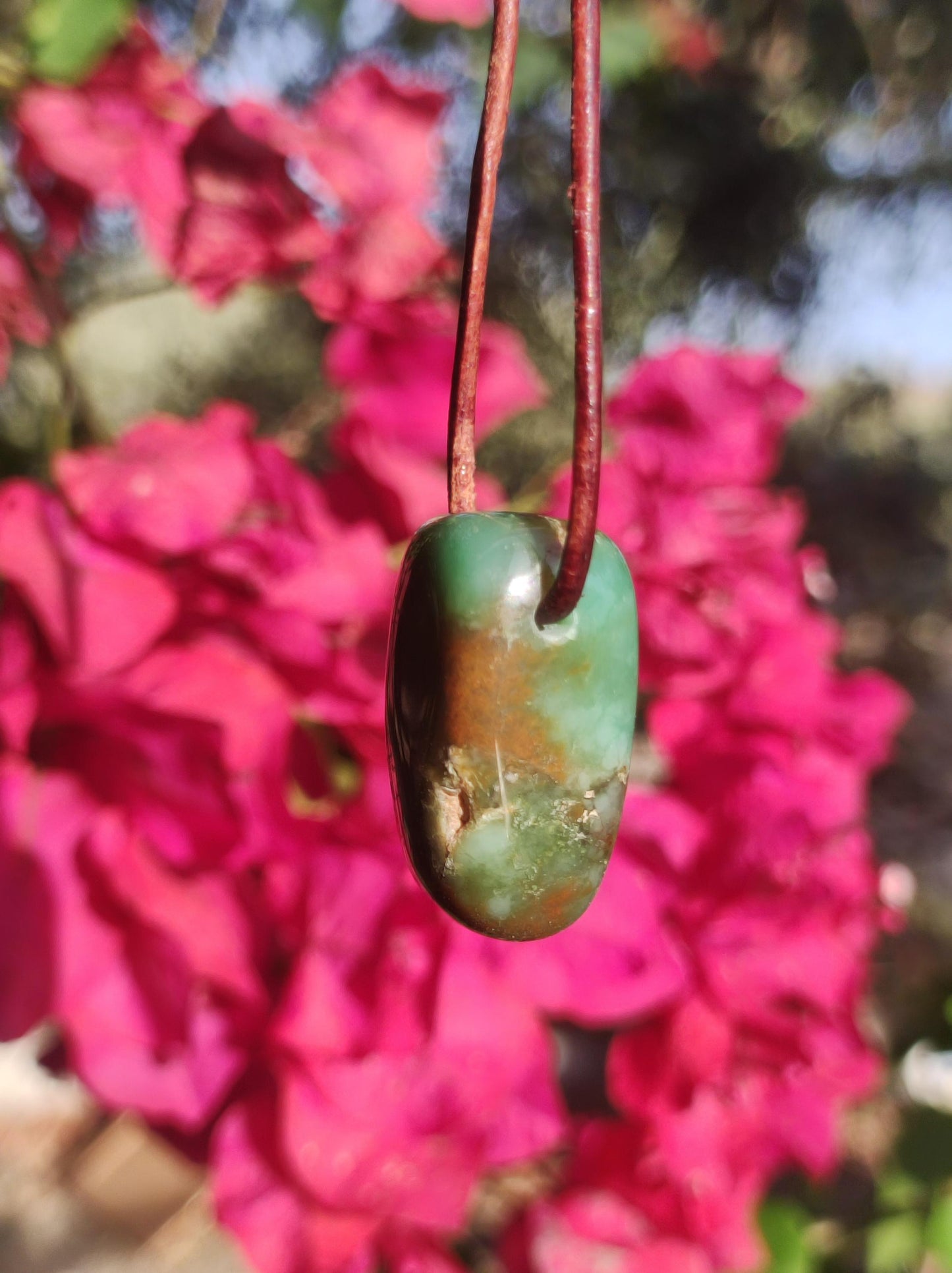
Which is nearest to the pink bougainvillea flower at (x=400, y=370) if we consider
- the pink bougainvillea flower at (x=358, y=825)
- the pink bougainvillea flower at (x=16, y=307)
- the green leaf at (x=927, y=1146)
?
the pink bougainvillea flower at (x=358, y=825)

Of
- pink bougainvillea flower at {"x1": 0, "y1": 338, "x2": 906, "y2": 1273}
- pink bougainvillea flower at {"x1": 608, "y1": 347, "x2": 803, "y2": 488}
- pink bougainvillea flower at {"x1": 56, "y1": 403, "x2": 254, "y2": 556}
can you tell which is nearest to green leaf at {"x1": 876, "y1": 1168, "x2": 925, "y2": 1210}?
pink bougainvillea flower at {"x1": 0, "y1": 338, "x2": 906, "y2": 1273}

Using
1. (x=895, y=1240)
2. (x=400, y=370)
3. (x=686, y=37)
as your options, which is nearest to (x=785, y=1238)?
(x=895, y=1240)

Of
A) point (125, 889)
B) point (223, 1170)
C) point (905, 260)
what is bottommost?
point (223, 1170)

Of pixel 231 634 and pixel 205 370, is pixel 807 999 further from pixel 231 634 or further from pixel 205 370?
pixel 205 370

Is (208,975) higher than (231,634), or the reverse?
(231,634)

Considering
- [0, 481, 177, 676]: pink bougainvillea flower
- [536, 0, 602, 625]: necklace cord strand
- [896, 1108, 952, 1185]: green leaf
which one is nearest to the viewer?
[536, 0, 602, 625]: necklace cord strand

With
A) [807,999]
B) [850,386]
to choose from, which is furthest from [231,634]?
[850,386]

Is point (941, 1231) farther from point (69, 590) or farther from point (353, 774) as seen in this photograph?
point (69, 590)

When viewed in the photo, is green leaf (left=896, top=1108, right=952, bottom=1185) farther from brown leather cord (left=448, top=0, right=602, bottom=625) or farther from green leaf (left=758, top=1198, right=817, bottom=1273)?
brown leather cord (left=448, top=0, right=602, bottom=625)
